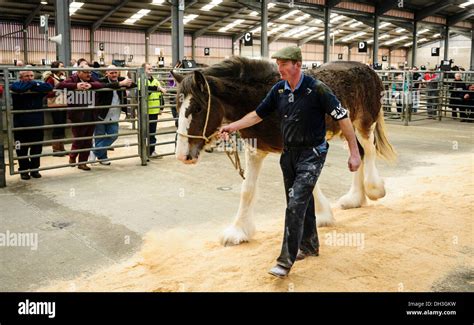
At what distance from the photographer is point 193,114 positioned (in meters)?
3.99

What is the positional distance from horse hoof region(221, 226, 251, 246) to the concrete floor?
22.4 inches

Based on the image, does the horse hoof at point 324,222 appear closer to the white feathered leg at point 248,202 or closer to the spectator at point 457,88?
the white feathered leg at point 248,202

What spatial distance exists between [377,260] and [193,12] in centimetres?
2842

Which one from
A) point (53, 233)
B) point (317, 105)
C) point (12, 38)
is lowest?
point (53, 233)

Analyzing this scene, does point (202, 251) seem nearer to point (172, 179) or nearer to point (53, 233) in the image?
point (53, 233)

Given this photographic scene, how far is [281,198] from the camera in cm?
625

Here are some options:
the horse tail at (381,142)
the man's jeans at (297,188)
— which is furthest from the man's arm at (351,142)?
the horse tail at (381,142)

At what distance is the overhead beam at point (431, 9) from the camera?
1085 inches

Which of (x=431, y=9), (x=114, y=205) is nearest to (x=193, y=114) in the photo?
(x=114, y=205)

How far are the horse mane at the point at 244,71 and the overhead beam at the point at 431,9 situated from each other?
2726 centimetres

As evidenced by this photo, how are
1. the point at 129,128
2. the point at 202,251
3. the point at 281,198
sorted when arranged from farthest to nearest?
the point at 129,128 < the point at 281,198 < the point at 202,251

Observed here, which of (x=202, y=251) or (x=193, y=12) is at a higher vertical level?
(x=193, y=12)

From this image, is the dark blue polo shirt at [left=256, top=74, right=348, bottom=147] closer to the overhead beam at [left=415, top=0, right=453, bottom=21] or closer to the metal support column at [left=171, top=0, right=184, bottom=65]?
the metal support column at [left=171, top=0, right=184, bottom=65]
